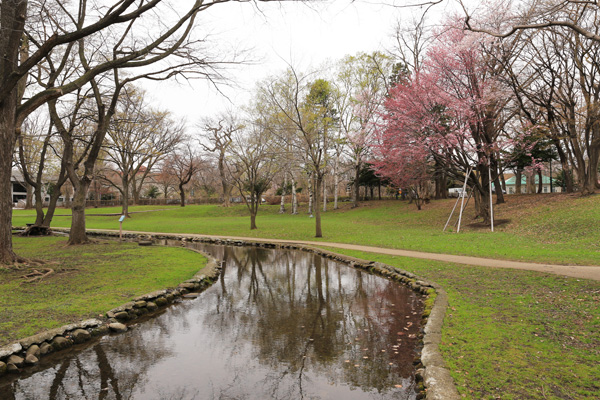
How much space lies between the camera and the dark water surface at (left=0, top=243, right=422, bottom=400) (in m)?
4.49

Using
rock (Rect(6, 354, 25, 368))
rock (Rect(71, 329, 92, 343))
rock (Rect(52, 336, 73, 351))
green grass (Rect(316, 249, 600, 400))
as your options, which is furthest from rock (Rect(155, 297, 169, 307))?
green grass (Rect(316, 249, 600, 400))

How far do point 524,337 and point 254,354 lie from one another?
3.84 m

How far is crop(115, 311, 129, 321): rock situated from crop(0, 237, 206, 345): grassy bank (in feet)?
1.05

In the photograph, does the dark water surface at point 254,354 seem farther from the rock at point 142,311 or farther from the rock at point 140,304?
the rock at point 140,304

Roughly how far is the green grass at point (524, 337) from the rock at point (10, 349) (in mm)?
5762

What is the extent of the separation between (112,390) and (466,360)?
4.34 metres

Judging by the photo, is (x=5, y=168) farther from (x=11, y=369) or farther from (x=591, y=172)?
(x=591, y=172)

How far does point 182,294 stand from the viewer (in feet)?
29.8

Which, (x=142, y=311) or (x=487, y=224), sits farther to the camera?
(x=487, y=224)

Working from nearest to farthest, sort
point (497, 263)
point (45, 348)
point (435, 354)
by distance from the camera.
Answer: point (435, 354) < point (45, 348) < point (497, 263)

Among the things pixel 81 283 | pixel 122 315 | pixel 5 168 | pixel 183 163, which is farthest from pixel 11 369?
pixel 183 163

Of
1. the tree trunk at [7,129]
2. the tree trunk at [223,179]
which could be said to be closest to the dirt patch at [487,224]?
the tree trunk at [7,129]

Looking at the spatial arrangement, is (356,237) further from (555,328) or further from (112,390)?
(112,390)

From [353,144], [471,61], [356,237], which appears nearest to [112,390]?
[356,237]
